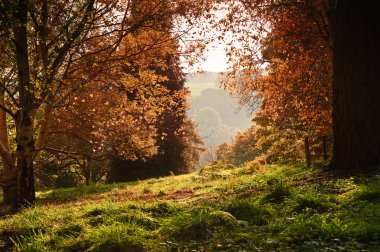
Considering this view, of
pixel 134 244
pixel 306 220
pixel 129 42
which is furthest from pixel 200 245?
pixel 129 42

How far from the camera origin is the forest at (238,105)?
17.8 ft

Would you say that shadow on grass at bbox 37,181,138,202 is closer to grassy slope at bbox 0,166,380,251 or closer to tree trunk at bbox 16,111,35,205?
tree trunk at bbox 16,111,35,205

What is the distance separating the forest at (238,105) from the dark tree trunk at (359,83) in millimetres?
27

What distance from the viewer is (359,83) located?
31.8 ft

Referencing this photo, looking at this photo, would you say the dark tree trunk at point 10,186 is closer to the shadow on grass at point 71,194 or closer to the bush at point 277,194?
the shadow on grass at point 71,194

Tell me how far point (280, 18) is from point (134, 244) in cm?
1216

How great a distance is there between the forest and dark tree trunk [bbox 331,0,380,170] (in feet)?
0.09

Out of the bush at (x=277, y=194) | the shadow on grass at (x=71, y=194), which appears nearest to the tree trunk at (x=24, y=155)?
the shadow on grass at (x=71, y=194)

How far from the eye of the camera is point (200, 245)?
4973mm

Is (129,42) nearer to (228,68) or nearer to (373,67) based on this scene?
(228,68)

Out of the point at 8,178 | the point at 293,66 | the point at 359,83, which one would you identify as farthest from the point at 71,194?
the point at 359,83

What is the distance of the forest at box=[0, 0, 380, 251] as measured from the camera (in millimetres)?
5426

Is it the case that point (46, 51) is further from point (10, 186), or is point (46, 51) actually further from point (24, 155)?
point (10, 186)

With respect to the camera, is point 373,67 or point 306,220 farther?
point 373,67
